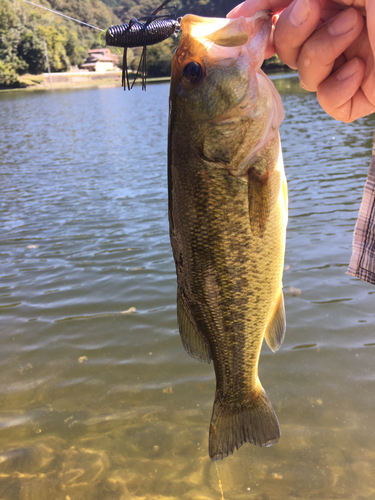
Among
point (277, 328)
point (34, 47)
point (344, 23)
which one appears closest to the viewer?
point (344, 23)

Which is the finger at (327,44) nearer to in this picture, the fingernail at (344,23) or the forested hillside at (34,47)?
the fingernail at (344,23)

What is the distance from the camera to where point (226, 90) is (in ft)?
5.69

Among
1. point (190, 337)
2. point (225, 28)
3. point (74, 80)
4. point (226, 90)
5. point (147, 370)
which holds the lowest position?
point (147, 370)

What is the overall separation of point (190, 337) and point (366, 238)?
1057mm

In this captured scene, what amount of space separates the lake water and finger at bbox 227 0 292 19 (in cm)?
324

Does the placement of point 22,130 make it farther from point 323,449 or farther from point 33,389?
point 323,449

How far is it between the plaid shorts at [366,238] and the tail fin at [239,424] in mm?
857

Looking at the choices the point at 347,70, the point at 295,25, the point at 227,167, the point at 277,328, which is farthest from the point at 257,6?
the point at 277,328

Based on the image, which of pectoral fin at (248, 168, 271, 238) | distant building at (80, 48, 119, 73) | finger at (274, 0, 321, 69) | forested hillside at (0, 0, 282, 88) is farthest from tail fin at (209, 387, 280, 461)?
distant building at (80, 48, 119, 73)

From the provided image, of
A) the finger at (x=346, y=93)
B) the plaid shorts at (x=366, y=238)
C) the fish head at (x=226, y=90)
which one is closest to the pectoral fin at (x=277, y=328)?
the plaid shorts at (x=366, y=238)

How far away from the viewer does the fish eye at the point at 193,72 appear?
174cm

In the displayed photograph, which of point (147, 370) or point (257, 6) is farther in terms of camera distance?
point (147, 370)

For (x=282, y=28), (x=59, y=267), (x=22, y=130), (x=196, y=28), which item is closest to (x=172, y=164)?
(x=196, y=28)

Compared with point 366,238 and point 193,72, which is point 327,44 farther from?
point 366,238
